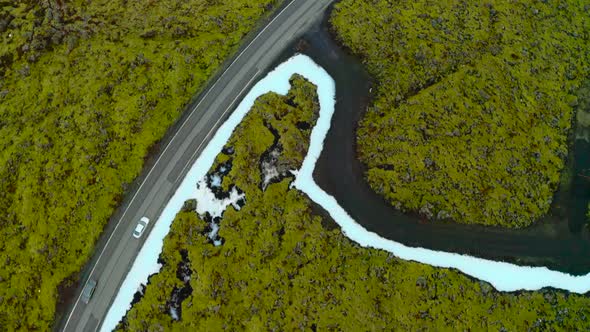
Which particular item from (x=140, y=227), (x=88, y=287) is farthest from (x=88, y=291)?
(x=140, y=227)

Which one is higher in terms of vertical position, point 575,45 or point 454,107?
point 454,107

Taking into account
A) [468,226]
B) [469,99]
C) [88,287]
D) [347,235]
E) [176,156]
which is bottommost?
[468,226]

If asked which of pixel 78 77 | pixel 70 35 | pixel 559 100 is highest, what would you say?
pixel 70 35

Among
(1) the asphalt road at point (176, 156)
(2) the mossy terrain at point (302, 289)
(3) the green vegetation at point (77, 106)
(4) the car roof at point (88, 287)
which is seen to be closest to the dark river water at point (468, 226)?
(2) the mossy terrain at point (302, 289)

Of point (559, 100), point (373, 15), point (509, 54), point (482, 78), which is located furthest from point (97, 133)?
point (559, 100)

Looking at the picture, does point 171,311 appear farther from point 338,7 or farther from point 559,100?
point 559,100

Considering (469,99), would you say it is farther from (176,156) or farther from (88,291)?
(88,291)

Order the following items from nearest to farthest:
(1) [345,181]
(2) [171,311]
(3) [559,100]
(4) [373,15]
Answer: (2) [171,311] < (1) [345,181] < (3) [559,100] < (4) [373,15]
